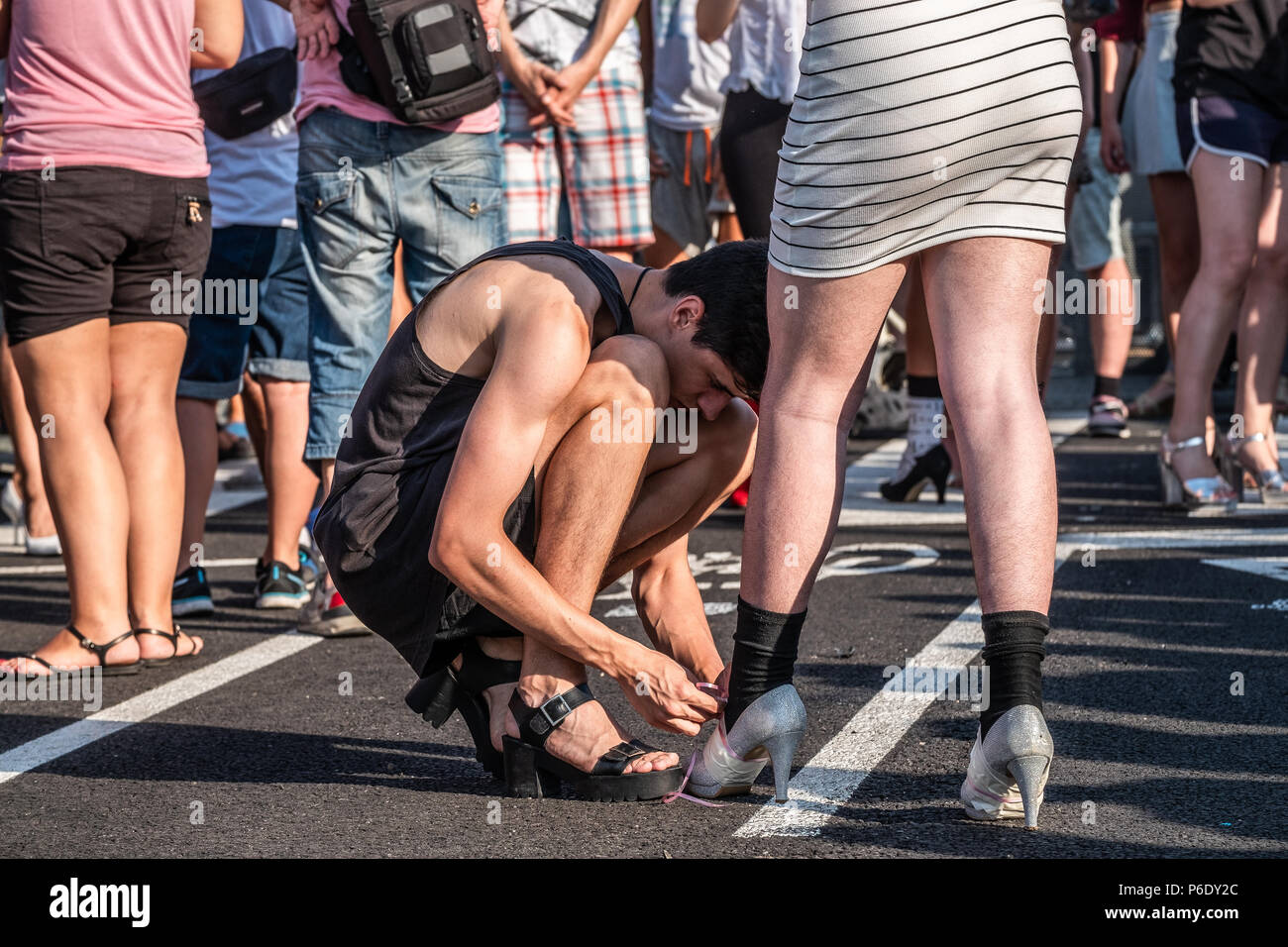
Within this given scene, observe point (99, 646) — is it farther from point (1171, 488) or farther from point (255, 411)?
point (1171, 488)

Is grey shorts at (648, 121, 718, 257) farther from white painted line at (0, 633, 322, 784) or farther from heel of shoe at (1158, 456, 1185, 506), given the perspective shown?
white painted line at (0, 633, 322, 784)

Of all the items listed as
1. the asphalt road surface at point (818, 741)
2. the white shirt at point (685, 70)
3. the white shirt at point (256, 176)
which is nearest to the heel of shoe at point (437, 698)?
the asphalt road surface at point (818, 741)

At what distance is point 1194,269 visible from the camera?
22.1ft

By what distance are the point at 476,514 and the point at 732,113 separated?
3344 millimetres

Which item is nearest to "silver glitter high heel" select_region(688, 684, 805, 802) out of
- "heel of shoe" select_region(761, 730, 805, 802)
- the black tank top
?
"heel of shoe" select_region(761, 730, 805, 802)

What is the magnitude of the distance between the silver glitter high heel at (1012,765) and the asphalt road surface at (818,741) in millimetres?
50

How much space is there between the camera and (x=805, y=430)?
2838mm

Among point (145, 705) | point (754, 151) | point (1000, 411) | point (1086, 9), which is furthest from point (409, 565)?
point (1086, 9)

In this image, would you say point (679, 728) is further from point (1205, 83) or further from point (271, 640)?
point (1205, 83)

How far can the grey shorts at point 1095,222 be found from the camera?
887cm

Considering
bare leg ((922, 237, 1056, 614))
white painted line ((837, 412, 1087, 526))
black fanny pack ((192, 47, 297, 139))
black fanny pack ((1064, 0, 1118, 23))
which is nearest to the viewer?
bare leg ((922, 237, 1056, 614))

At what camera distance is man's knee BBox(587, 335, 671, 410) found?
10.0 feet

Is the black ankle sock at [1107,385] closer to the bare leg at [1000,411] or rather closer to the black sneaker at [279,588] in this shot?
the black sneaker at [279,588]

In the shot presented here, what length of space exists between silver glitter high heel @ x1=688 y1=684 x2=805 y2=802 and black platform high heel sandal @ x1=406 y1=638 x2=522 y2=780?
0.43 meters
